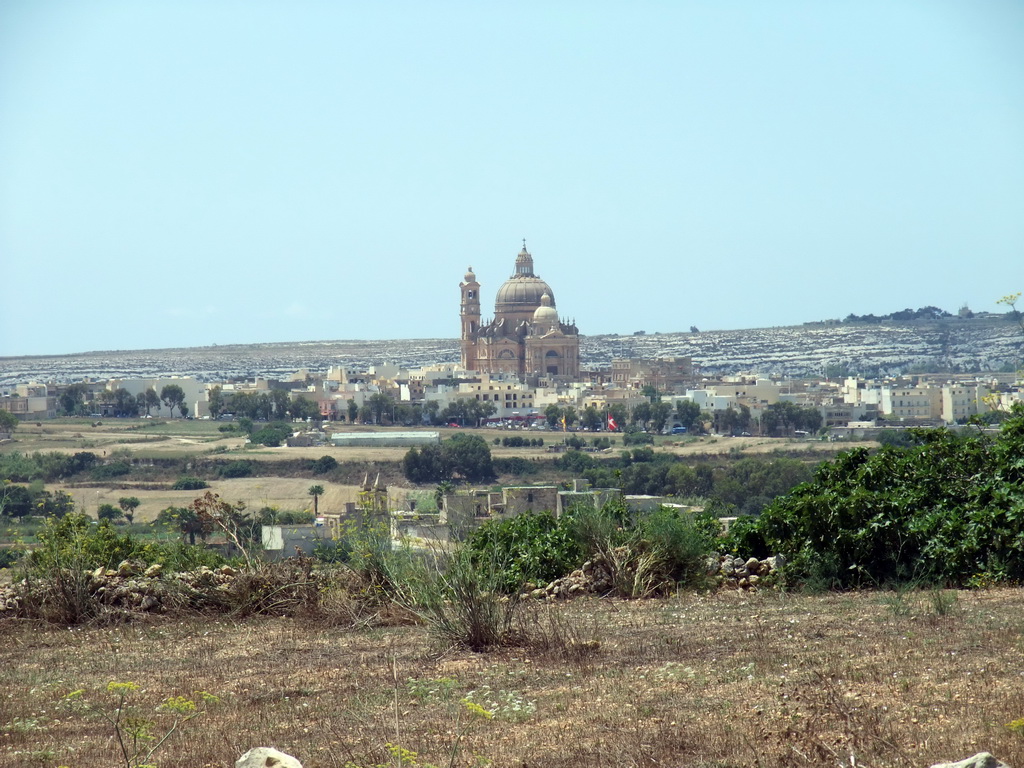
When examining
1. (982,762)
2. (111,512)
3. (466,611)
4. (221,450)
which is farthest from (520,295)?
(982,762)

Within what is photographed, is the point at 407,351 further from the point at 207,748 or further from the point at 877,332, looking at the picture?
the point at 207,748

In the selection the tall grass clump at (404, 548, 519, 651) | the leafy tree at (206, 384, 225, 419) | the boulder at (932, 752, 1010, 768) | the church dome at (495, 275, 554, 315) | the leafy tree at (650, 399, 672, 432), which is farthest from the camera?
the church dome at (495, 275, 554, 315)

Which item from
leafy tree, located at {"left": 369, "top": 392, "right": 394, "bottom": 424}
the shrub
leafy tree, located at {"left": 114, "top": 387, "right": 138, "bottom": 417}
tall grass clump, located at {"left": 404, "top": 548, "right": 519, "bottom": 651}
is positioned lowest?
the shrub

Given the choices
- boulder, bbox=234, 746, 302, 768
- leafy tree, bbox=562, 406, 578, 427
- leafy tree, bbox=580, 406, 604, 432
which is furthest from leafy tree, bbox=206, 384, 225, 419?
boulder, bbox=234, 746, 302, 768

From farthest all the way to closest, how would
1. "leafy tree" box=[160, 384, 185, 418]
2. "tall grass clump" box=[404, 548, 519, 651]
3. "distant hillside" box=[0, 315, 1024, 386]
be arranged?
1. "distant hillside" box=[0, 315, 1024, 386]
2. "leafy tree" box=[160, 384, 185, 418]
3. "tall grass clump" box=[404, 548, 519, 651]

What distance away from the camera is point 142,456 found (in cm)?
5341

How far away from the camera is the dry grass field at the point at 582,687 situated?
464 centimetres

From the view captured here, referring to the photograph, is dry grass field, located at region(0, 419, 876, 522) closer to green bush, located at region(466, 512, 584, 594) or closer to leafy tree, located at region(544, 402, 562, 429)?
leafy tree, located at region(544, 402, 562, 429)

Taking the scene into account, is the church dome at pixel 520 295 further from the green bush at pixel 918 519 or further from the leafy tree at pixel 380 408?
the green bush at pixel 918 519

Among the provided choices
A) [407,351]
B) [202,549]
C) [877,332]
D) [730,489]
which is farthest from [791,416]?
[407,351]

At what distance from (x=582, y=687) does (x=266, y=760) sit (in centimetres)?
179

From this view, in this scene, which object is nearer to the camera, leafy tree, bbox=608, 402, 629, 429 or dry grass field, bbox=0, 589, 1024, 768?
dry grass field, bbox=0, 589, 1024, 768

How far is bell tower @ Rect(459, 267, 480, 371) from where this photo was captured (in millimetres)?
112106

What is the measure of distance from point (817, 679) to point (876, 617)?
5.18 feet
